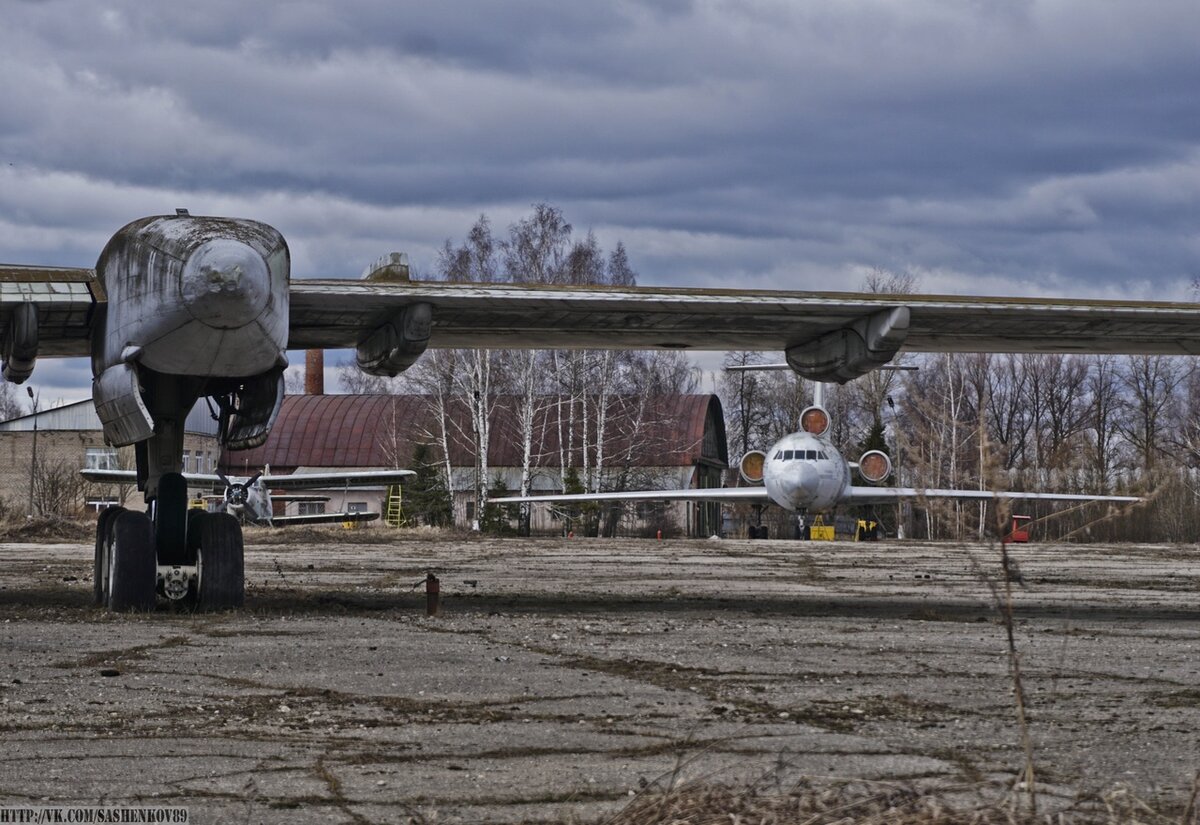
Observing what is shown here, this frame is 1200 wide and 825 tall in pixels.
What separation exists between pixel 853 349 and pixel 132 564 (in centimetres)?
718

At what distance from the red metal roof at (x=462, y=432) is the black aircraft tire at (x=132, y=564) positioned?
33530 mm

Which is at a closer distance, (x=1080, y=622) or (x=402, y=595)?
(x=1080, y=622)

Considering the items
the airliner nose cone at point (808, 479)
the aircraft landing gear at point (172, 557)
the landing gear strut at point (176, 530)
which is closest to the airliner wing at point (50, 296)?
the landing gear strut at point (176, 530)

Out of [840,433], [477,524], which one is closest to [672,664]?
[477,524]

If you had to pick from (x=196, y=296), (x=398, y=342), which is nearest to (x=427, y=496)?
(x=398, y=342)

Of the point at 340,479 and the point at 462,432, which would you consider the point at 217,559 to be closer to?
the point at 340,479

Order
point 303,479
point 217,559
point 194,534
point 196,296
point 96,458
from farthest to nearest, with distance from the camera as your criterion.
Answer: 1. point 96,458
2. point 303,479
3. point 194,534
4. point 217,559
5. point 196,296

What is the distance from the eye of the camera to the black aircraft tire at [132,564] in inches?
470

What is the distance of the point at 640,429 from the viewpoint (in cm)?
4941

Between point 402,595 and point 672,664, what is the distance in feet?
23.4

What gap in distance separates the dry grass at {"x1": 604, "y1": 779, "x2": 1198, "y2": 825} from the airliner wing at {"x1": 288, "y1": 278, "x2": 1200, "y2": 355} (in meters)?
8.63

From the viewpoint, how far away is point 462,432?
47.3 m

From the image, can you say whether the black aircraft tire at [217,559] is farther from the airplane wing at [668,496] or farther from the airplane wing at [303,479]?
the airplane wing at [668,496]

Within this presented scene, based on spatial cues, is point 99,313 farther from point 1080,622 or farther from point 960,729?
point 1080,622
